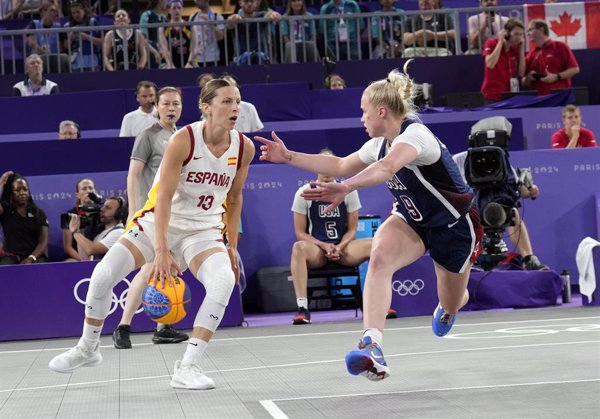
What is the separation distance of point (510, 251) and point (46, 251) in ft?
A: 16.2

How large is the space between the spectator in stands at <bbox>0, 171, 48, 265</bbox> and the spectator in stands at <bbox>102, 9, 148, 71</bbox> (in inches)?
140

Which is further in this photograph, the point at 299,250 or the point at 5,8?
the point at 5,8

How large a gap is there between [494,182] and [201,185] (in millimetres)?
Result: 4908

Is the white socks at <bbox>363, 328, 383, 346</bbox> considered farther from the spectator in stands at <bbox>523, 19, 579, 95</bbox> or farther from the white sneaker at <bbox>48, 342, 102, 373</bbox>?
the spectator in stands at <bbox>523, 19, 579, 95</bbox>

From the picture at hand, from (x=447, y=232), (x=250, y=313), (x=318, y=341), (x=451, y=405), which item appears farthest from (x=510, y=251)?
(x=451, y=405)

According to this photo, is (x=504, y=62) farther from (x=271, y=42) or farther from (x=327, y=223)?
(x=327, y=223)

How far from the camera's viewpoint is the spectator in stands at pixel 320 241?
10.5 m

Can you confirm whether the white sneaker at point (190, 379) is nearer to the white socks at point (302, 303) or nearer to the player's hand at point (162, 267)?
the player's hand at point (162, 267)

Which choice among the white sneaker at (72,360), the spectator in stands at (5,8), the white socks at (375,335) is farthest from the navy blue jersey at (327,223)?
the spectator in stands at (5,8)

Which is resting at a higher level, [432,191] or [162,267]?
[432,191]

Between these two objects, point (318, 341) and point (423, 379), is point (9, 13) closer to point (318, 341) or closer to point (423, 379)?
point (318, 341)

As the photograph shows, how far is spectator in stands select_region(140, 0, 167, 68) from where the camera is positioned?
14.4 m

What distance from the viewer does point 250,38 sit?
48.0 ft

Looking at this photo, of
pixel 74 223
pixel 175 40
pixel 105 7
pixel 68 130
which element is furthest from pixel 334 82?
pixel 105 7
